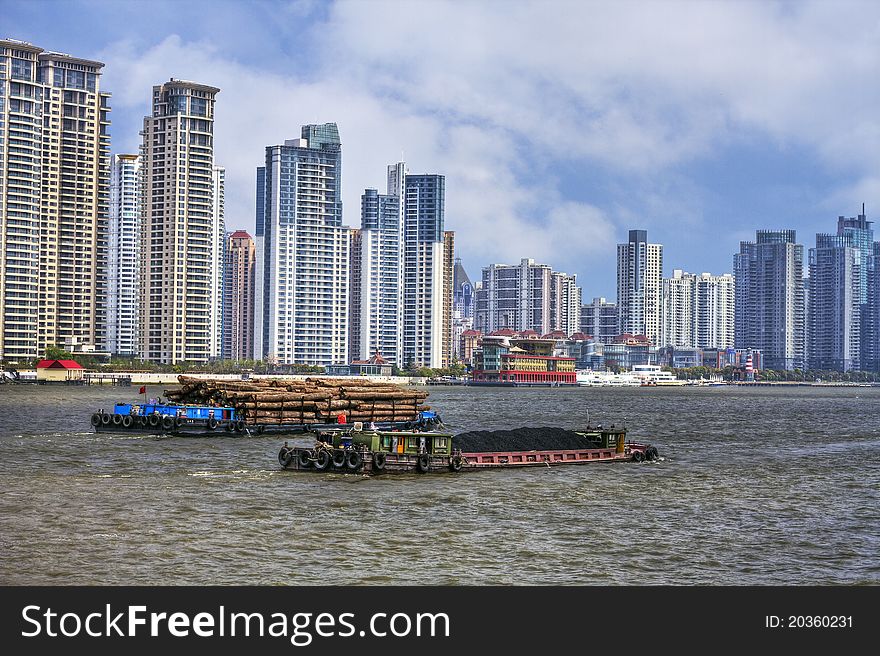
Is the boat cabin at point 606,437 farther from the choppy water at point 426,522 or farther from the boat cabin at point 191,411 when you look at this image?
the boat cabin at point 191,411

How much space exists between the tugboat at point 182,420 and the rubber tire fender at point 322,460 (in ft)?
80.4

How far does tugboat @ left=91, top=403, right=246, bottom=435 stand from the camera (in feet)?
237

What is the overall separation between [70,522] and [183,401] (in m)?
44.5

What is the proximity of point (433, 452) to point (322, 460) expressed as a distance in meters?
4.83

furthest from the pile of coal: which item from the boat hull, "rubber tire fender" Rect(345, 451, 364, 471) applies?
"rubber tire fender" Rect(345, 451, 364, 471)

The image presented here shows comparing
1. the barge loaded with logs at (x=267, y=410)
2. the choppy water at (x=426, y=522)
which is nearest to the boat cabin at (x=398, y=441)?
the choppy water at (x=426, y=522)

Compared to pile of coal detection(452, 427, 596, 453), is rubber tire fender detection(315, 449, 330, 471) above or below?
below

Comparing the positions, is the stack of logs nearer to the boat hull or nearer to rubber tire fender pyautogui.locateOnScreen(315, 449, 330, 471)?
the boat hull

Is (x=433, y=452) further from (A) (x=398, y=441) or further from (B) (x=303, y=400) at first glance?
(B) (x=303, y=400)

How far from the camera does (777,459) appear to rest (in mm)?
64250

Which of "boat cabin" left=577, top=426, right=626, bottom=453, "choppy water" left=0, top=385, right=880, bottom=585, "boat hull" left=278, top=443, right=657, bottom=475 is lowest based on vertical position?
"choppy water" left=0, top=385, right=880, bottom=585

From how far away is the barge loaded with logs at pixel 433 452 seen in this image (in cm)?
4844

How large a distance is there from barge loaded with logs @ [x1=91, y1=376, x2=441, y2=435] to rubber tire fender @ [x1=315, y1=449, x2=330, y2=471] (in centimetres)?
1927

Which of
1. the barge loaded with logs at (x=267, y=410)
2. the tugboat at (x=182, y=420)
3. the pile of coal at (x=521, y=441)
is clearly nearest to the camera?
the pile of coal at (x=521, y=441)
